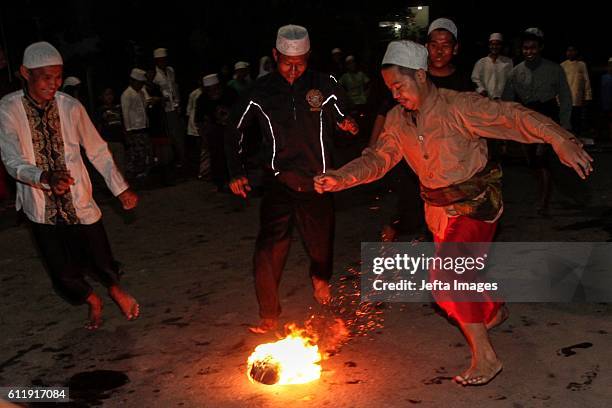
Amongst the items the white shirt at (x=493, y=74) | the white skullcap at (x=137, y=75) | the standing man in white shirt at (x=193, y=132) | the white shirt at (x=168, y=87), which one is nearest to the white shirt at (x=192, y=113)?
the standing man in white shirt at (x=193, y=132)

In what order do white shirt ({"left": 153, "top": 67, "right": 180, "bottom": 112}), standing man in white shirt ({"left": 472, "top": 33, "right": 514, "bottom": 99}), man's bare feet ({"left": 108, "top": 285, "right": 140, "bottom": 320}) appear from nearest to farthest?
man's bare feet ({"left": 108, "top": 285, "right": 140, "bottom": 320}), standing man in white shirt ({"left": 472, "top": 33, "right": 514, "bottom": 99}), white shirt ({"left": 153, "top": 67, "right": 180, "bottom": 112})

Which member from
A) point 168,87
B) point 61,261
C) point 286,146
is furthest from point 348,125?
point 168,87

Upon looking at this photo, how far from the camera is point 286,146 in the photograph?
5434mm

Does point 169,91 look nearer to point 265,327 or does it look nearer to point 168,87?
point 168,87

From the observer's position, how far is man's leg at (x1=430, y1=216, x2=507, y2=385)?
4406 millimetres

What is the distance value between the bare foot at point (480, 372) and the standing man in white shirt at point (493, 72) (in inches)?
339

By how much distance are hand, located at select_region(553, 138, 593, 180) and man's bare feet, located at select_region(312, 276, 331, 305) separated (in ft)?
8.03

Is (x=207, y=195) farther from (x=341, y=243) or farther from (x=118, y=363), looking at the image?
(x=118, y=363)

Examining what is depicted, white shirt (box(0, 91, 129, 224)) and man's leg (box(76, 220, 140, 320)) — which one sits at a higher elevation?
white shirt (box(0, 91, 129, 224))

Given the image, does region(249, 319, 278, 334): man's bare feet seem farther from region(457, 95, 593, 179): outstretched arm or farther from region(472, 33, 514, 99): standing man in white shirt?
region(472, 33, 514, 99): standing man in white shirt

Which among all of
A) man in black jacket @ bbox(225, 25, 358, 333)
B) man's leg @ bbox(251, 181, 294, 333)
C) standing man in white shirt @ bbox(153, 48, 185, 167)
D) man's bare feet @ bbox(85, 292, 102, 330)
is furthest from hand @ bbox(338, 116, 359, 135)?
standing man in white shirt @ bbox(153, 48, 185, 167)

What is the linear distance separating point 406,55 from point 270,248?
6.00 feet

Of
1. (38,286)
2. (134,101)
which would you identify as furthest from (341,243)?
(134,101)

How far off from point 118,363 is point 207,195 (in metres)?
6.61
